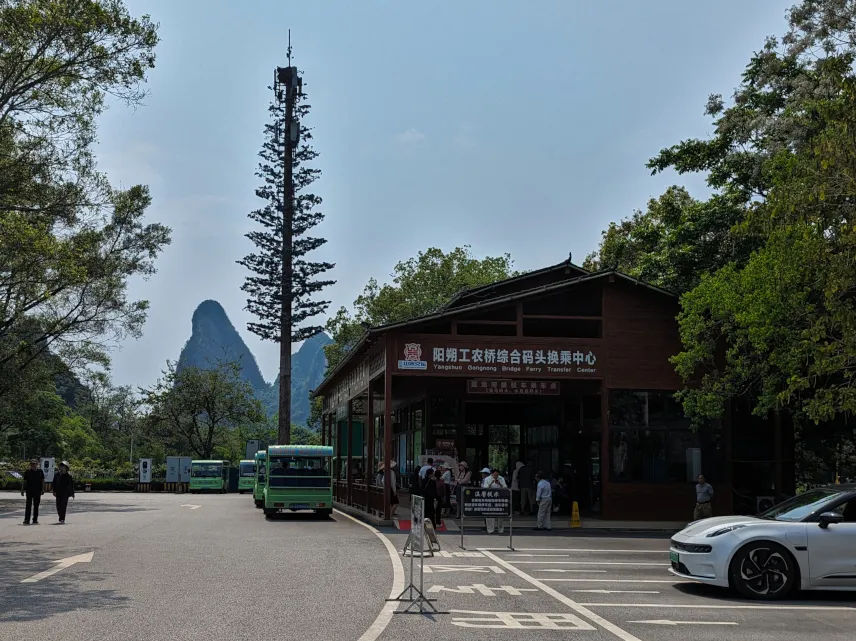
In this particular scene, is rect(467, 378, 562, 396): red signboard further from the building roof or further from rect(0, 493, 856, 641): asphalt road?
rect(0, 493, 856, 641): asphalt road

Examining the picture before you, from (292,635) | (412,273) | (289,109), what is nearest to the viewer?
(292,635)

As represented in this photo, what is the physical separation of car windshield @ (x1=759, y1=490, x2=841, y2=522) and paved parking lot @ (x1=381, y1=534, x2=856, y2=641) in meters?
1.06

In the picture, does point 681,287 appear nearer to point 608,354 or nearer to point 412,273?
point 608,354

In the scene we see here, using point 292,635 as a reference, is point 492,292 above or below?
above

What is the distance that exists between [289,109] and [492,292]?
83.4 ft

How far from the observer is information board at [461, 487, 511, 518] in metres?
19.5

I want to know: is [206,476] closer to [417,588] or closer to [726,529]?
[417,588]

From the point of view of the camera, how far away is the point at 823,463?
1261 inches

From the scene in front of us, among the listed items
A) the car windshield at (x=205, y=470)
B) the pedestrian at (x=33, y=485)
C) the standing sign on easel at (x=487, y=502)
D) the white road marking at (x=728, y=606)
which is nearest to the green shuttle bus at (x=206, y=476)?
the car windshield at (x=205, y=470)

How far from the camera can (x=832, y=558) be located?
473 inches

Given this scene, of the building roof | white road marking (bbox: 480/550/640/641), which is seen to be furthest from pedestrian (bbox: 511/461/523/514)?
white road marking (bbox: 480/550/640/641)

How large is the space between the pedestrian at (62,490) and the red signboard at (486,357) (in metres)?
9.49

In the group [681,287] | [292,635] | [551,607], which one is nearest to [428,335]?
[681,287]

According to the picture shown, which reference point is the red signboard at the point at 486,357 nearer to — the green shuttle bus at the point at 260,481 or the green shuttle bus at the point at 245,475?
the green shuttle bus at the point at 260,481
